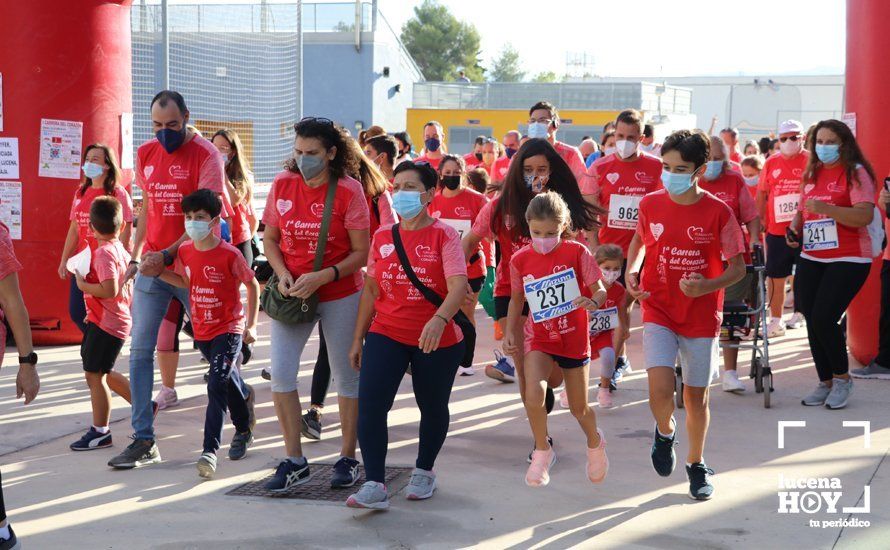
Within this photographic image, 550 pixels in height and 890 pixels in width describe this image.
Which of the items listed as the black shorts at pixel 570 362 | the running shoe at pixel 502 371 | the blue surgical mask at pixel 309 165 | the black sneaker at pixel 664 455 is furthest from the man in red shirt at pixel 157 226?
the running shoe at pixel 502 371

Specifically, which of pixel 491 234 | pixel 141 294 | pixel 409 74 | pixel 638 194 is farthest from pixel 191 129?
pixel 409 74

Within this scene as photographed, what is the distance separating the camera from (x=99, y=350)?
6723 mm

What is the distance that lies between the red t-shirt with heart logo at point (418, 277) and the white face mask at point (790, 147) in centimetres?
574

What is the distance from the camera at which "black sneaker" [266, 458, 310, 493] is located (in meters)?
5.80

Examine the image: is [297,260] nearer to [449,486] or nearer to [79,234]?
[449,486]

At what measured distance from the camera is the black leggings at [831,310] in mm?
7883

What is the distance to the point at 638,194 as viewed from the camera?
8.20 meters

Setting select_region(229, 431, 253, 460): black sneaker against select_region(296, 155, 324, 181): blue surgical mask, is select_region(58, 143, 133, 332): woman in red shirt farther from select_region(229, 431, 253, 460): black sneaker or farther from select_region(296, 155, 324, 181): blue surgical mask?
select_region(296, 155, 324, 181): blue surgical mask

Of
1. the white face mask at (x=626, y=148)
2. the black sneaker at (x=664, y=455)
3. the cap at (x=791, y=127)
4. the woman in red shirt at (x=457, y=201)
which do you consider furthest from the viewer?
the cap at (x=791, y=127)

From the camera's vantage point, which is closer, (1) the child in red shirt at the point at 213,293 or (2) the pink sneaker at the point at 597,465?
(2) the pink sneaker at the point at 597,465

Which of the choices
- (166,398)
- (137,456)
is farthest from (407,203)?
(166,398)

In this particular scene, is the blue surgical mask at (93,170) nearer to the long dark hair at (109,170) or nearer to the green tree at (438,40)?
the long dark hair at (109,170)

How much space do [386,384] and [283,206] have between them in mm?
1171

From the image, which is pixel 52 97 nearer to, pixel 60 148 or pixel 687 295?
pixel 60 148
